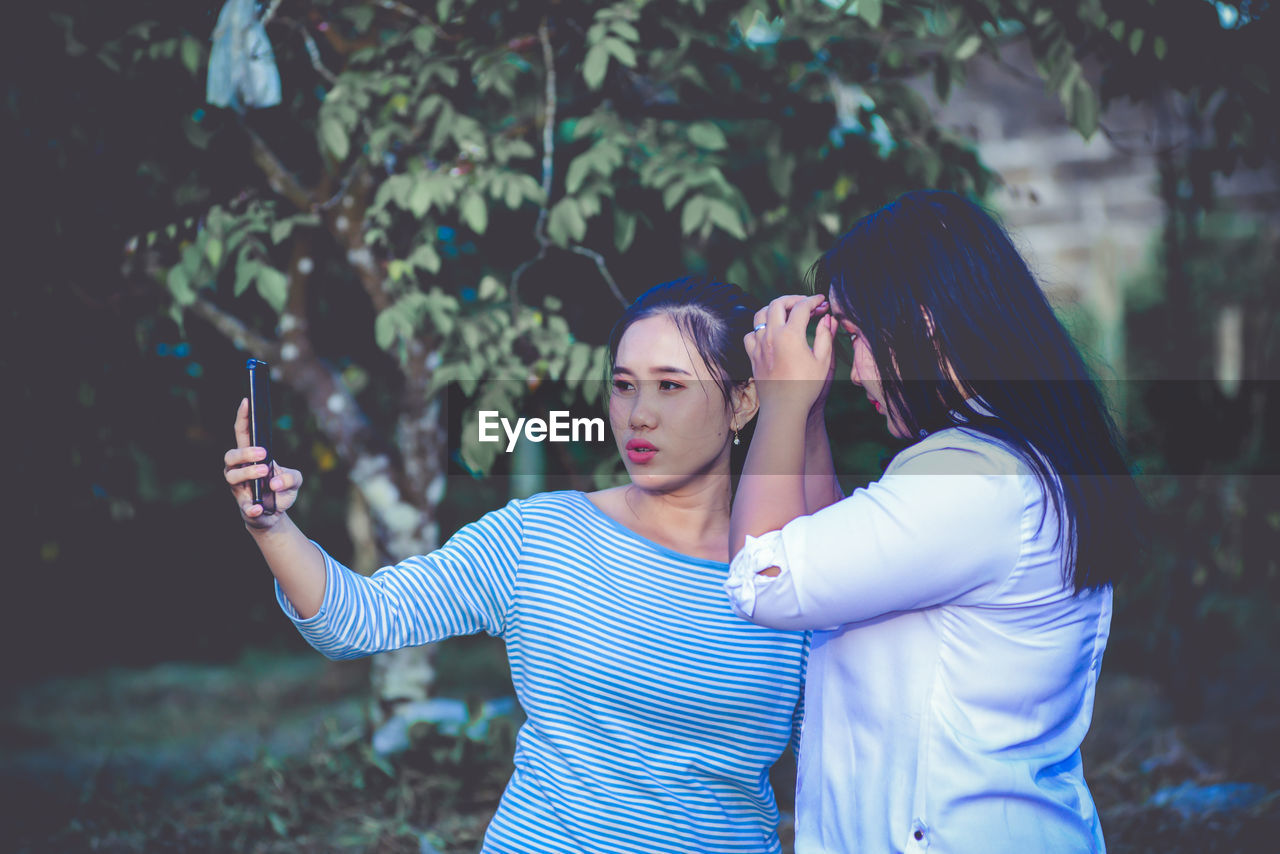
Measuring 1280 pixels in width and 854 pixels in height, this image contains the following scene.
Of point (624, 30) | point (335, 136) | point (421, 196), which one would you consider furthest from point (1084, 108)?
point (335, 136)

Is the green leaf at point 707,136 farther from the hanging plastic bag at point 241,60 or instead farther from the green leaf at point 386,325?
the hanging plastic bag at point 241,60

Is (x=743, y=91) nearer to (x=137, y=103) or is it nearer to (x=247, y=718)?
(x=137, y=103)

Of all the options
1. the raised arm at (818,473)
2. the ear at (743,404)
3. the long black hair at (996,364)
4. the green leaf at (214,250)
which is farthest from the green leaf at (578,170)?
the long black hair at (996,364)

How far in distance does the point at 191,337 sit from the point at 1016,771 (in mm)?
3722

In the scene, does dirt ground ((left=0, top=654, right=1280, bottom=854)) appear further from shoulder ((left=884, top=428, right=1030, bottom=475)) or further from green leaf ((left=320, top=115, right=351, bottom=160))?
shoulder ((left=884, top=428, right=1030, bottom=475))

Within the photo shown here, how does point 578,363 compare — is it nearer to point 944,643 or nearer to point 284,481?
point 284,481

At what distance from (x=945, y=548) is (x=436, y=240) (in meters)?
2.82

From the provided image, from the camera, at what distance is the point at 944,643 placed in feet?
4.79

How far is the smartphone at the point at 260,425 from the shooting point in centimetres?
165

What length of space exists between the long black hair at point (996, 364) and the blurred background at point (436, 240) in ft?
4.48

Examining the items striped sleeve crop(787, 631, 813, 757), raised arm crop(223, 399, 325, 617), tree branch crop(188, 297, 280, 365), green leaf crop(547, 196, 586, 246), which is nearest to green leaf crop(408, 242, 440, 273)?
green leaf crop(547, 196, 586, 246)

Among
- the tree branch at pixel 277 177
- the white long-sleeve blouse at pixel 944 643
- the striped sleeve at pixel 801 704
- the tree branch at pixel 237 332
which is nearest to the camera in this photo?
the white long-sleeve blouse at pixel 944 643

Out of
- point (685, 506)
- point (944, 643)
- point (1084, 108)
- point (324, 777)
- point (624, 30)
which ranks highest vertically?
point (624, 30)

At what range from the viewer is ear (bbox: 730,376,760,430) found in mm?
2227
